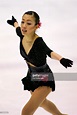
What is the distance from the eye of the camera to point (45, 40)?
1900 millimetres

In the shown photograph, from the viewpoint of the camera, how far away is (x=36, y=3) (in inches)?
75.2

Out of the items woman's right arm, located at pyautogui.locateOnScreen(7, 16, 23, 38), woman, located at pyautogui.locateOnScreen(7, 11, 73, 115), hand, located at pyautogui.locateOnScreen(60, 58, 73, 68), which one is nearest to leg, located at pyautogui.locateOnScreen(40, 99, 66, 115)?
woman, located at pyautogui.locateOnScreen(7, 11, 73, 115)

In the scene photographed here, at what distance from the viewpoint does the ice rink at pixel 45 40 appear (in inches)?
74.2

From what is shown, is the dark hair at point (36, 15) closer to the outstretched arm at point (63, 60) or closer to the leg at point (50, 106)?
the outstretched arm at point (63, 60)

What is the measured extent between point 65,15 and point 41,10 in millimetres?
135

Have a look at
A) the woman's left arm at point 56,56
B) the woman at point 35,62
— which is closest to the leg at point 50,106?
the woman at point 35,62

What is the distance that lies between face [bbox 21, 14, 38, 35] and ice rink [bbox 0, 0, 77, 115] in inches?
1.5

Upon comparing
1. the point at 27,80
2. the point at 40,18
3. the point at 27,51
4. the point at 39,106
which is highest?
the point at 40,18

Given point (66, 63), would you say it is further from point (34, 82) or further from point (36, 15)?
point (36, 15)

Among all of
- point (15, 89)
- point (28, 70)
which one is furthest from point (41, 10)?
point (15, 89)

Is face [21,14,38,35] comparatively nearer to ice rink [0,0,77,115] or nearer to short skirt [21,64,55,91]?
ice rink [0,0,77,115]

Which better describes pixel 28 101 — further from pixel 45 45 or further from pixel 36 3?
pixel 36 3

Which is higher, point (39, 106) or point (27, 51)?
point (27, 51)

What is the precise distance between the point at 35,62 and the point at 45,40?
138 mm
